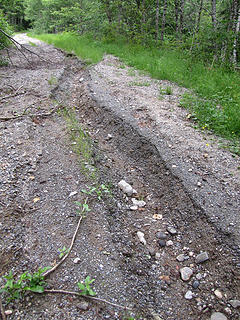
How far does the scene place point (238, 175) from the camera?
2889mm

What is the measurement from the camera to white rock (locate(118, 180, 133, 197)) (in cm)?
302

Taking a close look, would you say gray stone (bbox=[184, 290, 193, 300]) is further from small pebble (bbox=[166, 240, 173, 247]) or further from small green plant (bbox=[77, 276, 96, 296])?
small green plant (bbox=[77, 276, 96, 296])

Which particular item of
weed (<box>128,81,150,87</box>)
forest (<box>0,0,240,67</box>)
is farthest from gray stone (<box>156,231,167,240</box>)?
forest (<box>0,0,240,67</box>)

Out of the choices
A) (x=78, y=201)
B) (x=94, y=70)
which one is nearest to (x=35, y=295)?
(x=78, y=201)

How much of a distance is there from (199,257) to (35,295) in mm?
1517

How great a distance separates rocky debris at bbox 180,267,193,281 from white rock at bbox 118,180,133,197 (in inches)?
46.0

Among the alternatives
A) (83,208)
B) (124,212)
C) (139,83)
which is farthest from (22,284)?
(139,83)

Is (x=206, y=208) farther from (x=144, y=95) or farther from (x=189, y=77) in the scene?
(x=189, y=77)

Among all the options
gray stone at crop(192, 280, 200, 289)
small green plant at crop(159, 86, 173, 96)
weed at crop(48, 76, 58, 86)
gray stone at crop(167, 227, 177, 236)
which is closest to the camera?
gray stone at crop(192, 280, 200, 289)

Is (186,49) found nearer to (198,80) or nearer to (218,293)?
(198,80)

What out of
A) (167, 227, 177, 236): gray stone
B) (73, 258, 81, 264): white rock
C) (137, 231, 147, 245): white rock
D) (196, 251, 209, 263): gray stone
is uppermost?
(73, 258, 81, 264): white rock

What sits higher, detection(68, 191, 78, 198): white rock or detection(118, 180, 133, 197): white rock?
detection(68, 191, 78, 198): white rock

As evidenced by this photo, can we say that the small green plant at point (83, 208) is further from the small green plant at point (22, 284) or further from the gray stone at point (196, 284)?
the gray stone at point (196, 284)

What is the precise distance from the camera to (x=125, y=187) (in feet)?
10.0
